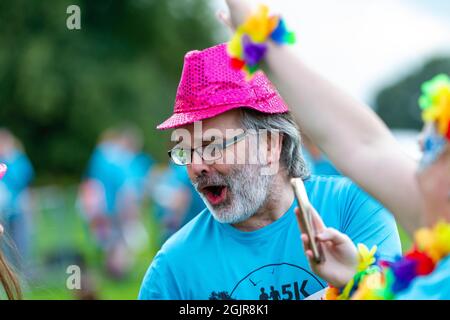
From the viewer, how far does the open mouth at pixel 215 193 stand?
3.40 meters

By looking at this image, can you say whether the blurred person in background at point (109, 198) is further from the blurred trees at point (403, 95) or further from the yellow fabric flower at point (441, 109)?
the blurred trees at point (403, 95)

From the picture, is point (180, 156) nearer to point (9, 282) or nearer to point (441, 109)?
point (9, 282)

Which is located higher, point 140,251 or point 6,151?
point 6,151

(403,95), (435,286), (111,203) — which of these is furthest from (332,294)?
(403,95)

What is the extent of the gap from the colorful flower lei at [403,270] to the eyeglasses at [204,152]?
0.96 metres

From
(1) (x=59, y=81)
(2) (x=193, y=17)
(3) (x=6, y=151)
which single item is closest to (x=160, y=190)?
(3) (x=6, y=151)

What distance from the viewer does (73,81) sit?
102 ft

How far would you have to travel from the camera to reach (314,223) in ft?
8.48

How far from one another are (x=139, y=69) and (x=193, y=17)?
5.96 metres

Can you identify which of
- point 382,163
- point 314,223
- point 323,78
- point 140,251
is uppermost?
point 323,78

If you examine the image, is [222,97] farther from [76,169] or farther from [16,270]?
[76,169]

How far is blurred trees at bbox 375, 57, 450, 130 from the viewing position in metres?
40.4

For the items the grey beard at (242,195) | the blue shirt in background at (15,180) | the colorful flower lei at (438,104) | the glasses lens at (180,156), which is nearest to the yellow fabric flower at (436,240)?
the colorful flower lei at (438,104)

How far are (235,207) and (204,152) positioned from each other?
0.24 m
